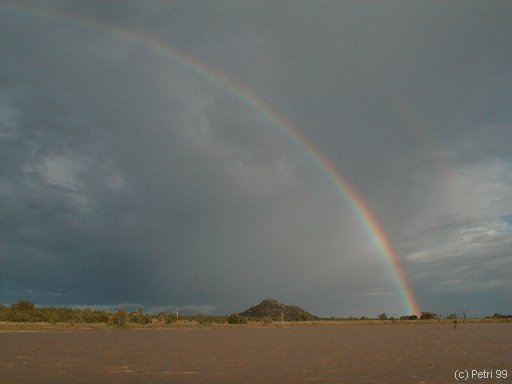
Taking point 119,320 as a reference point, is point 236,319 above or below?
above

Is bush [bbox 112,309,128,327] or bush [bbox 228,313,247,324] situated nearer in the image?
bush [bbox 112,309,128,327]

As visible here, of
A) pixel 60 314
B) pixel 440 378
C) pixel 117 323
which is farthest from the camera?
pixel 60 314

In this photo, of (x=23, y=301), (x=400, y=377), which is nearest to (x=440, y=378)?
(x=400, y=377)

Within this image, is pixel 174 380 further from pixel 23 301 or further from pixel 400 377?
pixel 23 301

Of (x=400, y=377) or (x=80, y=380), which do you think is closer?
(x=80, y=380)

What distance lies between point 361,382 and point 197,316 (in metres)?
146

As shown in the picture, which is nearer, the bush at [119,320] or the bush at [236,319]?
the bush at [119,320]

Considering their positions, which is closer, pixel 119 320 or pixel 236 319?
pixel 119 320

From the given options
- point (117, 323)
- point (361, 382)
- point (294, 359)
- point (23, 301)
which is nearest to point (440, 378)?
point (361, 382)

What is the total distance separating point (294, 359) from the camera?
117 ft

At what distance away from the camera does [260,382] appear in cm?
2306

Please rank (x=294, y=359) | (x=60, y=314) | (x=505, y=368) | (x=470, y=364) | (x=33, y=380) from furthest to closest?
(x=60, y=314), (x=294, y=359), (x=470, y=364), (x=505, y=368), (x=33, y=380)

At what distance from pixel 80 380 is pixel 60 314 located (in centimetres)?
12157

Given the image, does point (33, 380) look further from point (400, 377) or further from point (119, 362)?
point (400, 377)
